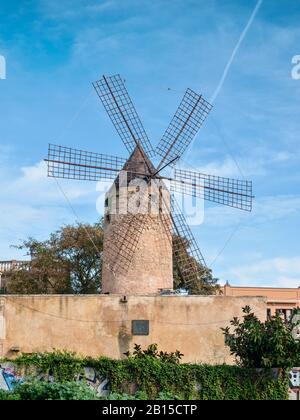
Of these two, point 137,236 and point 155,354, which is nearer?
point 155,354

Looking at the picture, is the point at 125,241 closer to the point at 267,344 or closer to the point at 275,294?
the point at 267,344

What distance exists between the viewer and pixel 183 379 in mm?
18672

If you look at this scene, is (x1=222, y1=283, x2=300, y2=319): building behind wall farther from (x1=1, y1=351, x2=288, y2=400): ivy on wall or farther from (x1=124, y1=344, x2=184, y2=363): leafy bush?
(x1=1, y1=351, x2=288, y2=400): ivy on wall

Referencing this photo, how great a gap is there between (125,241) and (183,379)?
7647 millimetres

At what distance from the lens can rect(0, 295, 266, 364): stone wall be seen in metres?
22.3

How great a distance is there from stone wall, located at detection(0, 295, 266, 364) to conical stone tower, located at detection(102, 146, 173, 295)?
6.83 ft

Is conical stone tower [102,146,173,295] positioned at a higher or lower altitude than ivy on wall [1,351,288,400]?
higher

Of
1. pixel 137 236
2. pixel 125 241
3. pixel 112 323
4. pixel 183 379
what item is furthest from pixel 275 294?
pixel 183 379

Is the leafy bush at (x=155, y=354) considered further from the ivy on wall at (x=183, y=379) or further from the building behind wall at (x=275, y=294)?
the building behind wall at (x=275, y=294)

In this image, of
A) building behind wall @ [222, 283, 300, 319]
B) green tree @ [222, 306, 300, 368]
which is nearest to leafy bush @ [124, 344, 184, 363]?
green tree @ [222, 306, 300, 368]

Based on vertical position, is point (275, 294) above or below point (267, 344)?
above

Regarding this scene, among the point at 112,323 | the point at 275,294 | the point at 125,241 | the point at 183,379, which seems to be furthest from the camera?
the point at 275,294
